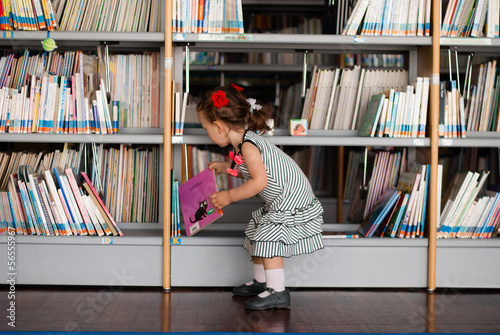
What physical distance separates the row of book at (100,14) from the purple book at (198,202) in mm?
860

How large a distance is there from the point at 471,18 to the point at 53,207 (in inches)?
88.5

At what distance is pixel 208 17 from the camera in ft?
8.72

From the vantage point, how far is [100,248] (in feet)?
8.55

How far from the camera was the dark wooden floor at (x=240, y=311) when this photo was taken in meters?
2.07

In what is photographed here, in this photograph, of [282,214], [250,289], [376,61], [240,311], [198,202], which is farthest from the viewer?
[376,61]

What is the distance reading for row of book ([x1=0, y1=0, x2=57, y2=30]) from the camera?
2.60 m

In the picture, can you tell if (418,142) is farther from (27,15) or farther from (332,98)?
(27,15)

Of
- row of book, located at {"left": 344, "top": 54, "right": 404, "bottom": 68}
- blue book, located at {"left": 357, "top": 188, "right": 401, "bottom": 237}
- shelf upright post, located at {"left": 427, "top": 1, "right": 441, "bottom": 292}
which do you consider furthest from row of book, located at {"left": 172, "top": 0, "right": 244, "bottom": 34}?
row of book, located at {"left": 344, "top": 54, "right": 404, "bottom": 68}

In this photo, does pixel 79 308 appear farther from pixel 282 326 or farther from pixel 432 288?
pixel 432 288

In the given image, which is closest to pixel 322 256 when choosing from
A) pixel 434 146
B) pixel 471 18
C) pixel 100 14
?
pixel 434 146

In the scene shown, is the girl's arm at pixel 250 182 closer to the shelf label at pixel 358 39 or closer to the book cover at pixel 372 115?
the book cover at pixel 372 115

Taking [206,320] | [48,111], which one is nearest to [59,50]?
[48,111]

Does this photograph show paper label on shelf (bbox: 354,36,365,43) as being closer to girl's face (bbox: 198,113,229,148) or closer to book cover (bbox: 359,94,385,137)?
book cover (bbox: 359,94,385,137)

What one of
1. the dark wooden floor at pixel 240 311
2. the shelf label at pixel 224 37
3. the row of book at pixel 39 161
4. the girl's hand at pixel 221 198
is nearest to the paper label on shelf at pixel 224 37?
the shelf label at pixel 224 37
